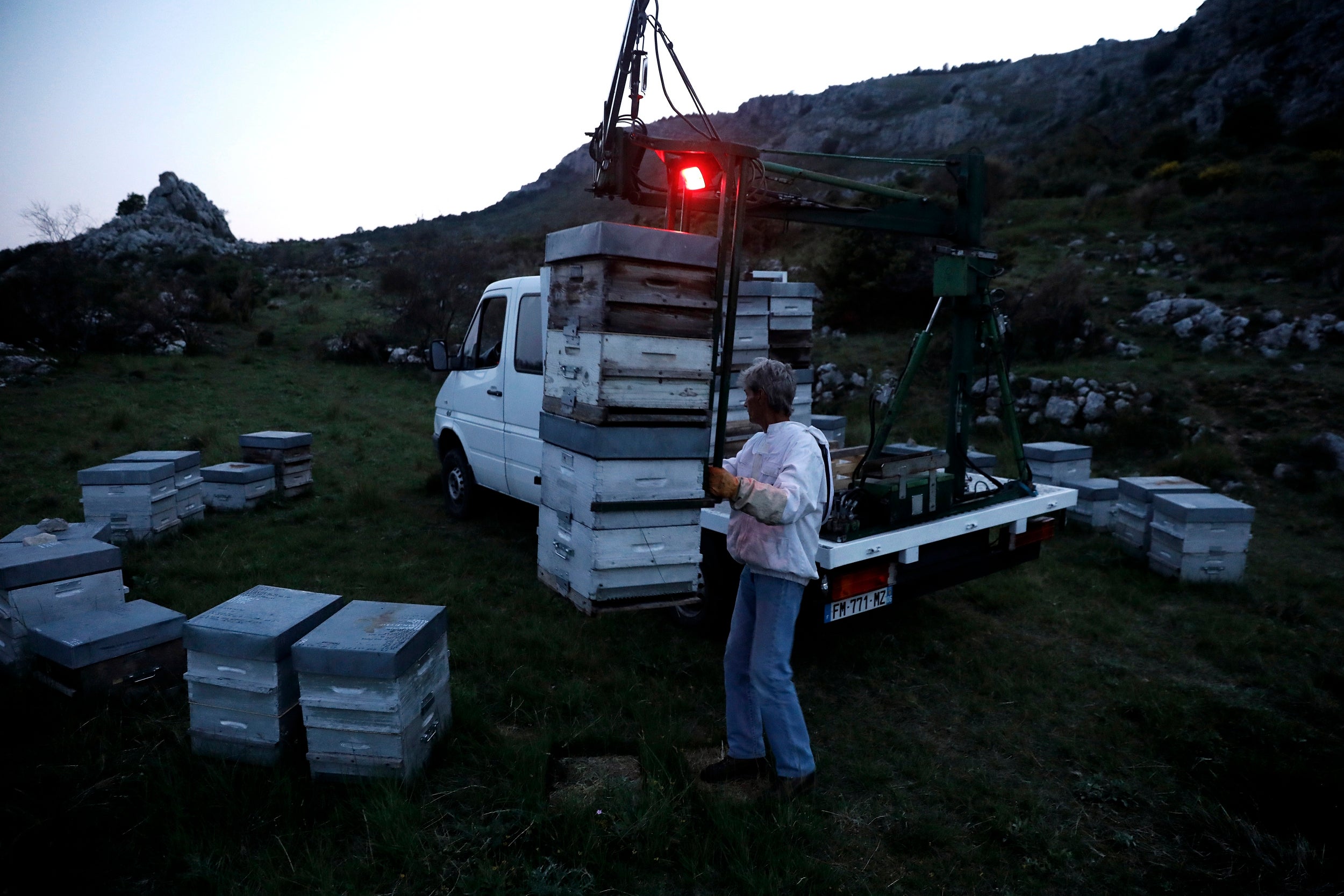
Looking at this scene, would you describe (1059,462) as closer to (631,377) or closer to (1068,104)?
(631,377)

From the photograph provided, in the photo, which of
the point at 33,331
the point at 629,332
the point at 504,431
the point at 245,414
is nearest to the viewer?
the point at 629,332

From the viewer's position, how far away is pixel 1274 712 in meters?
4.66

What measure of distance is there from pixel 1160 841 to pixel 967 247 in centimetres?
415

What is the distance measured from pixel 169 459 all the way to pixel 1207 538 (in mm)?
10091

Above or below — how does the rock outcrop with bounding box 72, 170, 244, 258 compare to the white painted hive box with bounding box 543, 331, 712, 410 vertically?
above

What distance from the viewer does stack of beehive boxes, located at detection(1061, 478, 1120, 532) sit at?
325 inches

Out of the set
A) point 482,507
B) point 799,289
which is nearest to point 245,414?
point 482,507

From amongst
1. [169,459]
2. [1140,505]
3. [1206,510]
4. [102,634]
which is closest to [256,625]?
[102,634]

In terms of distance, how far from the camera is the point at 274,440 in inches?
341

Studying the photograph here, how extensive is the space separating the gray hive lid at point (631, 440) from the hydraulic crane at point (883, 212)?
1.36 meters

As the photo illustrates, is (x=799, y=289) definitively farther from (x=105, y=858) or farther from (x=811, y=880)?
(x=105, y=858)

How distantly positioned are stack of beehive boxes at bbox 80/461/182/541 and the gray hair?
20.9ft

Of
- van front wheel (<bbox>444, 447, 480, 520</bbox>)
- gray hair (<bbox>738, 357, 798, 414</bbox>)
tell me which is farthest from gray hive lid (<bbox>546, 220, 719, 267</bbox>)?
van front wheel (<bbox>444, 447, 480, 520</bbox>)

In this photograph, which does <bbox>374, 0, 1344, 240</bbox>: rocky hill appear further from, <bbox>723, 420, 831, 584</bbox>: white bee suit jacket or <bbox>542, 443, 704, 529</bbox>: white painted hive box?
<bbox>723, 420, 831, 584</bbox>: white bee suit jacket
